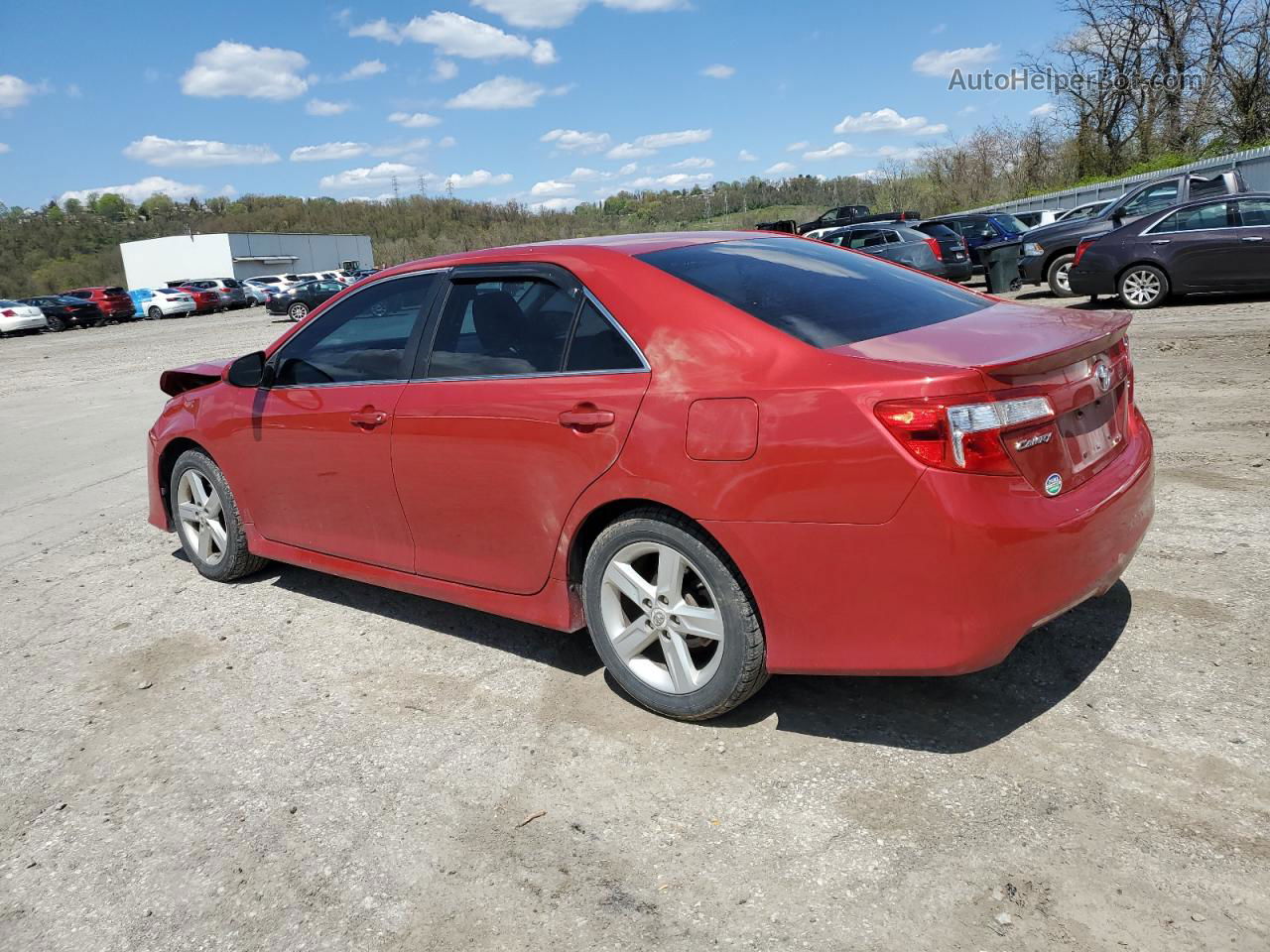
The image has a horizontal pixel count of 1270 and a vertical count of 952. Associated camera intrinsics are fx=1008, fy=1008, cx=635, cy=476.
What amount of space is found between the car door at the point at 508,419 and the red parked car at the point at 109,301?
158 feet

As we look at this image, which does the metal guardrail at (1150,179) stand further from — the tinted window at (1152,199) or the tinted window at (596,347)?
the tinted window at (596,347)

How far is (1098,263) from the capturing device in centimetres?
1371

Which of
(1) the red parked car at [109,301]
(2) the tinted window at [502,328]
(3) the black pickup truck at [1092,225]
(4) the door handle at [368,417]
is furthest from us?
(1) the red parked car at [109,301]

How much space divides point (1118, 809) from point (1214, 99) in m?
39.7

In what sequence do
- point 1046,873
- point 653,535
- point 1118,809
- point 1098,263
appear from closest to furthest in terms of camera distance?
point 1046,873 → point 1118,809 → point 653,535 → point 1098,263

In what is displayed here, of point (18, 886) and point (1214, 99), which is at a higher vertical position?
point (1214, 99)

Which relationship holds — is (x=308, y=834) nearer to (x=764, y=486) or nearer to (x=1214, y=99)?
(x=764, y=486)

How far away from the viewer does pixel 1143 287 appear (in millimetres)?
13609

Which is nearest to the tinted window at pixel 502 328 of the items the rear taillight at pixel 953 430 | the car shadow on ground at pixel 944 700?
the rear taillight at pixel 953 430

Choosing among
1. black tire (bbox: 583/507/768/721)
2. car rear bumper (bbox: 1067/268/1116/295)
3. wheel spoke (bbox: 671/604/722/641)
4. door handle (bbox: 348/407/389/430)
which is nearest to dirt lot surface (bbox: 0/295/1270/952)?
black tire (bbox: 583/507/768/721)

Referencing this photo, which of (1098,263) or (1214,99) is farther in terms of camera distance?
(1214,99)

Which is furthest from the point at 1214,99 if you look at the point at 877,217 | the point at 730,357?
the point at 730,357

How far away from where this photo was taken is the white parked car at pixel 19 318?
40.3 m

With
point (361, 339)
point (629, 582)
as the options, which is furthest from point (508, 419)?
point (361, 339)
